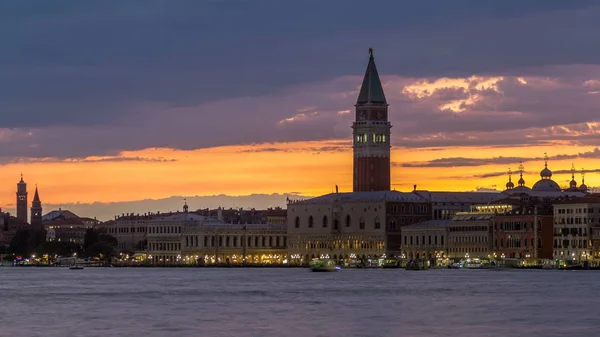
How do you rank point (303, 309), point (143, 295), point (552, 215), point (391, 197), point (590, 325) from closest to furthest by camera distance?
point (590, 325)
point (303, 309)
point (143, 295)
point (552, 215)
point (391, 197)

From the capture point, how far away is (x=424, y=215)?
164 m

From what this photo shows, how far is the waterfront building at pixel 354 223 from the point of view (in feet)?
530

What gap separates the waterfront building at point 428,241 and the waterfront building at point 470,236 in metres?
0.76

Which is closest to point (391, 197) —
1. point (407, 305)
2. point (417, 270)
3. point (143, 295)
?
point (417, 270)

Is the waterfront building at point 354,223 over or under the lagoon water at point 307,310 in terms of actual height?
over

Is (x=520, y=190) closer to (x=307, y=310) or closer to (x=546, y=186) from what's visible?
(x=546, y=186)

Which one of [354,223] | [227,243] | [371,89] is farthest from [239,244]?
[371,89]

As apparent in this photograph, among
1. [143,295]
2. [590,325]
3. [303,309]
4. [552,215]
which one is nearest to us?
[590,325]

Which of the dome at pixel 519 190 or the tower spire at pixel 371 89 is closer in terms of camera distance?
the dome at pixel 519 190

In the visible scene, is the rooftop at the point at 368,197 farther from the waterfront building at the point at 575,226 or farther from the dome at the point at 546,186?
the waterfront building at the point at 575,226

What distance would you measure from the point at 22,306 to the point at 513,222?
3159 inches

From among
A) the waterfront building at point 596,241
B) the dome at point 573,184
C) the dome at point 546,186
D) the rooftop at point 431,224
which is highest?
the dome at point 573,184

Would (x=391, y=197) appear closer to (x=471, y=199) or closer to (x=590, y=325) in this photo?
(x=471, y=199)

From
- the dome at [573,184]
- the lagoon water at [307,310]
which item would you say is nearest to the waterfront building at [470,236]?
the dome at [573,184]
